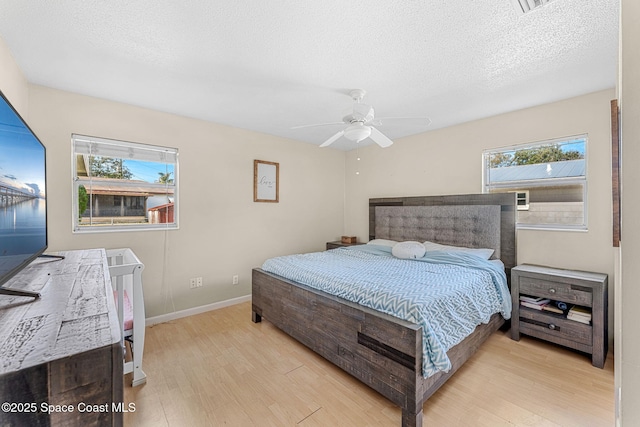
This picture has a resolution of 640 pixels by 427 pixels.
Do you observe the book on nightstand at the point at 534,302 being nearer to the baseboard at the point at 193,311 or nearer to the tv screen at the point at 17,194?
the baseboard at the point at 193,311

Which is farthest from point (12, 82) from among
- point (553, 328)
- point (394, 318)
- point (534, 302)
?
point (553, 328)

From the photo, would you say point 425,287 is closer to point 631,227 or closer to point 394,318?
point 394,318

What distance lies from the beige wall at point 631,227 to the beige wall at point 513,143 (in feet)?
8.57

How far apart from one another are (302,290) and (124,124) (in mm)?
2529

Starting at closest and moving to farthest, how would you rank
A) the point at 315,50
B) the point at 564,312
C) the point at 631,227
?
1. the point at 631,227
2. the point at 315,50
3. the point at 564,312

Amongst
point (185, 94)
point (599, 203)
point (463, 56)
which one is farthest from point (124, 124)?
point (599, 203)

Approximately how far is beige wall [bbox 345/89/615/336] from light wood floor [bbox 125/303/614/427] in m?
0.95

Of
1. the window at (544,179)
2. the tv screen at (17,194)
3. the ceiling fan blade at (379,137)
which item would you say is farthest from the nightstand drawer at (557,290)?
the tv screen at (17,194)

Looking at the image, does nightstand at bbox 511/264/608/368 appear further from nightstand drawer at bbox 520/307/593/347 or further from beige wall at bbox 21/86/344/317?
beige wall at bbox 21/86/344/317

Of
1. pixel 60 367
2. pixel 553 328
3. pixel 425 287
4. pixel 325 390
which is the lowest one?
pixel 325 390

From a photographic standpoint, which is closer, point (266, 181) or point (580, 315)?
point (580, 315)

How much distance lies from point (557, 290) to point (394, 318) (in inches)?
70.3

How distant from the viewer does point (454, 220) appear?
11.2ft

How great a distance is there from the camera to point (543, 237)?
2.83 meters
